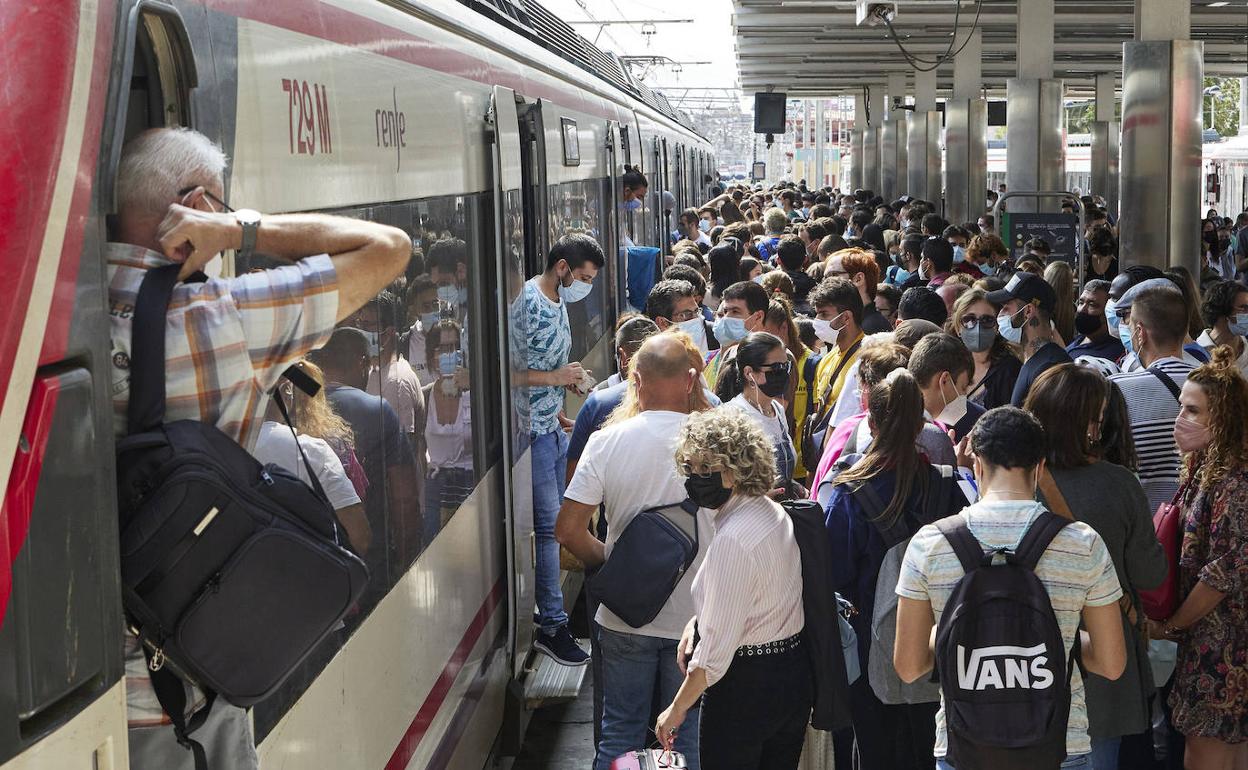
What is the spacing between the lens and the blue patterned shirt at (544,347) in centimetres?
692

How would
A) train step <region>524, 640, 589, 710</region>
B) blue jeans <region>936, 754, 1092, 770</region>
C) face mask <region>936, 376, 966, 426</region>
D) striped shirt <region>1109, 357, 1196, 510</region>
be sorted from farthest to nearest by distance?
1. train step <region>524, 640, 589, 710</region>
2. striped shirt <region>1109, 357, 1196, 510</region>
3. face mask <region>936, 376, 966, 426</region>
4. blue jeans <region>936, 754, 1092, 770</region>

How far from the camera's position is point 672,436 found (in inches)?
194

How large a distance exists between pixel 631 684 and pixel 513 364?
1600 millimetres

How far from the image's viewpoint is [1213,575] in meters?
4.93

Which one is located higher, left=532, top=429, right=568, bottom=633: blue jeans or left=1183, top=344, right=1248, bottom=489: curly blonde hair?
left=1183, top=344, right=1248, bottom=489: curly blonde hair

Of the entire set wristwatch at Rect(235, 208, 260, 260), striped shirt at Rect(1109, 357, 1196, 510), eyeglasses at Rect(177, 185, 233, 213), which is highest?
eyeglasses at Rect(177, 185, 233, 213)

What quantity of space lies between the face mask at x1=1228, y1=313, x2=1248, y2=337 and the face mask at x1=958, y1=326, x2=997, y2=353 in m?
1.39

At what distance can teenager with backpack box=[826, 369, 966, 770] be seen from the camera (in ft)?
15.6

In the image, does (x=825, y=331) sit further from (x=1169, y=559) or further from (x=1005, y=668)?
(x=1005, y=668)

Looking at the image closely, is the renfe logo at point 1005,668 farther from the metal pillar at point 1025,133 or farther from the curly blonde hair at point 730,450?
the metal pillar at point 1025,133

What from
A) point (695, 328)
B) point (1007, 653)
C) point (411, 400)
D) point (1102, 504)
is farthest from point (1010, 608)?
point (695, 328)

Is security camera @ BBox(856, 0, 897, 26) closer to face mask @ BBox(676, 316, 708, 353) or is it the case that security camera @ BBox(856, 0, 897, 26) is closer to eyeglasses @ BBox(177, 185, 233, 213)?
face mask @ BBox(676, 316, 708, 353)

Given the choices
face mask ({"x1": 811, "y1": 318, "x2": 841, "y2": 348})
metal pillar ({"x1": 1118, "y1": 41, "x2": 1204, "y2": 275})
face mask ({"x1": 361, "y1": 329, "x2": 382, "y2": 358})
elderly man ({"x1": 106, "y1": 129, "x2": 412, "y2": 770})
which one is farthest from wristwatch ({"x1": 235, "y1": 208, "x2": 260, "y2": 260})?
metal pillar ({"x1": 1118, "y1": 41, "x2": 1204, "y2": 275})

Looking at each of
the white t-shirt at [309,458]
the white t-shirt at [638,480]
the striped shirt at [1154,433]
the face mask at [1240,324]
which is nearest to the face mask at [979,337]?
the striped shirt at [1154,433]
